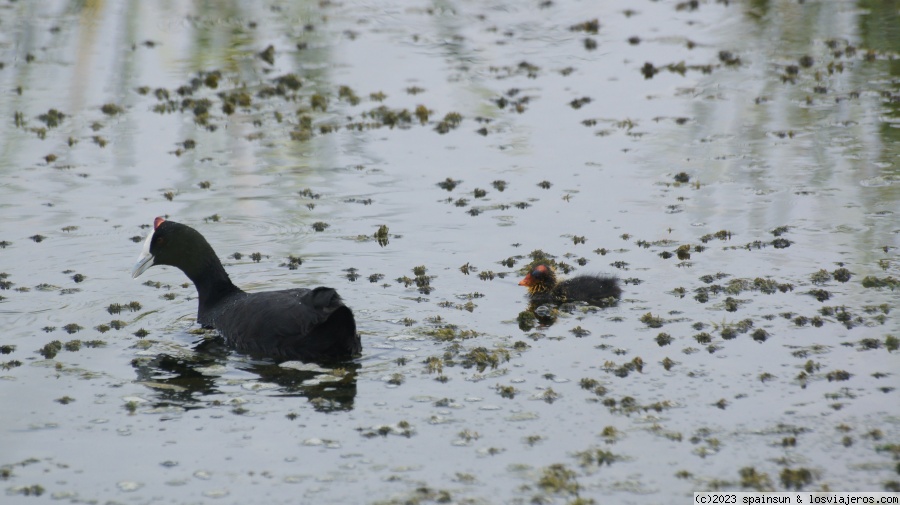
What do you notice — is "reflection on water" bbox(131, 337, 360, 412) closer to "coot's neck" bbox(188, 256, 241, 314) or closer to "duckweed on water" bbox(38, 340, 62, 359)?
"duckweed on water" bbox(38, 340, 62, 359)

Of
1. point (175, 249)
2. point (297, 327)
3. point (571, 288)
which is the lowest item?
point (571, 288)

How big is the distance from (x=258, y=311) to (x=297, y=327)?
53 centimetres

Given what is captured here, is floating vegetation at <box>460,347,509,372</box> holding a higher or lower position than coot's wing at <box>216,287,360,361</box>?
lower

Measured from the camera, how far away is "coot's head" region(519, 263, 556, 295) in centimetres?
1083

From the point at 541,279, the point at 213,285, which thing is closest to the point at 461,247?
the point at 541,279

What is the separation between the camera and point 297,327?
9.63 metres

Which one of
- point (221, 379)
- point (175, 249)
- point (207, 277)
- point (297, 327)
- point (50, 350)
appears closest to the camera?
point (221, 379)

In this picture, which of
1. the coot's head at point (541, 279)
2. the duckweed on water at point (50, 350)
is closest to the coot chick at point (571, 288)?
the coot's head at point (541, 279)

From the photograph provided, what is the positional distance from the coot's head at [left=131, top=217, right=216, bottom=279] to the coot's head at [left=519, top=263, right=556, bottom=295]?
270 cm

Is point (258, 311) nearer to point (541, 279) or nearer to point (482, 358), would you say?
point (482, 358)

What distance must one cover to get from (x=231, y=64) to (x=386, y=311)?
10.1 m

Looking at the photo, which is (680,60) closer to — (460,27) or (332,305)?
Result: (460,27)

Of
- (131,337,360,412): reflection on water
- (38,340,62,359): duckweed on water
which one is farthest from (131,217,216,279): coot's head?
(38,340,62,359): duckweed on water

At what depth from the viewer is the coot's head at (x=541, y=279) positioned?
1083cm
